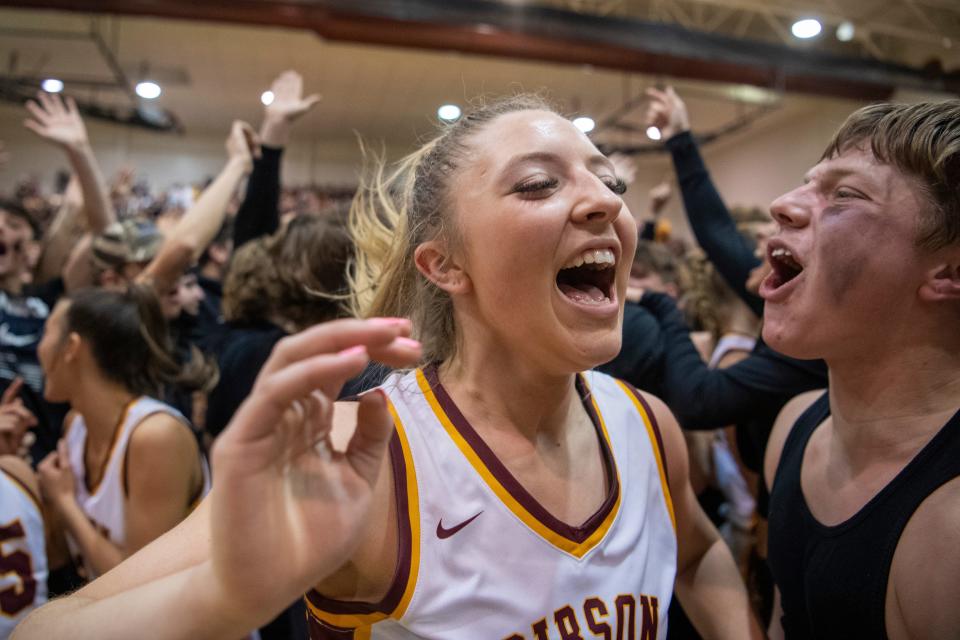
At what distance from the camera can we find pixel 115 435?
1.99m

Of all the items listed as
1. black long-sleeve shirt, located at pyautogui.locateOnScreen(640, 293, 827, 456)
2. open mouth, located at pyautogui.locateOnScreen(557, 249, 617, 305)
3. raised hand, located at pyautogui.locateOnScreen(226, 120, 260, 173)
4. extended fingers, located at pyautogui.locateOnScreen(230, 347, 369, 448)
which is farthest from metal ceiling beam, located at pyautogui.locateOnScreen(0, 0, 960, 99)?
extended fingers, located at pyautogui.locateOnScreen(230, 347, 369, 448)

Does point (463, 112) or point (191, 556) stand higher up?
point (463, 112)

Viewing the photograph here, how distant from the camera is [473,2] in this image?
6285 millimetres

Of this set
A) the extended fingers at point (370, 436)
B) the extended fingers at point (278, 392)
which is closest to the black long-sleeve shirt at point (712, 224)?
the extended fingers at point (370, 436)

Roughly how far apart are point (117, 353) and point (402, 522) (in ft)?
4.90

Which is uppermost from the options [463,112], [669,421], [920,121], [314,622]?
[463,112]

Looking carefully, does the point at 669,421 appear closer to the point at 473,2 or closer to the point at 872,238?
the point at 872,238

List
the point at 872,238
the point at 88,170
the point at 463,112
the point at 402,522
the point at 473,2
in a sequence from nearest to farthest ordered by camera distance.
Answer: the point at 402,522, the point at 872,238, the point at 463,112, the point at 88,170, the point at 473,2

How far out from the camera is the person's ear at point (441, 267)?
127 centimetres

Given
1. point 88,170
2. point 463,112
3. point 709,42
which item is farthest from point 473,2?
point 463,112

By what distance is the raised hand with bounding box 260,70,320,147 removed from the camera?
9.00 feet

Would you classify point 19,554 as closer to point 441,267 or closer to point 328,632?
point 328,632

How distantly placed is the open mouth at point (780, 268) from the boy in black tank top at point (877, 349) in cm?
7

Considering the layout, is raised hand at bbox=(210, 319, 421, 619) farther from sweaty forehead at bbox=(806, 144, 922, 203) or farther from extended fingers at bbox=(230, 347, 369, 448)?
sweaty forehead at bbox=(806, 144, 922, 203)
